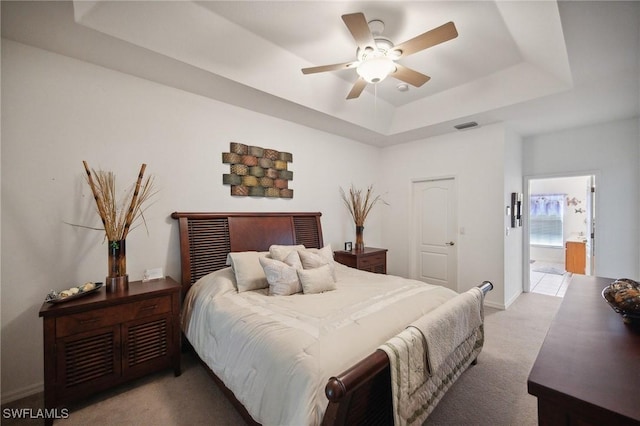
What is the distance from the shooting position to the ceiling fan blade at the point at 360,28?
Result: 177cm

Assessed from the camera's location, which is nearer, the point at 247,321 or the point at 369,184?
the point at 247,321

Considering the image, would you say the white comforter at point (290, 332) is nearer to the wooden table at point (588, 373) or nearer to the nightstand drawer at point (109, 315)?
the nightstand drawer at point (109, 315)

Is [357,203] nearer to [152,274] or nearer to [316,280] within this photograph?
[316,280]

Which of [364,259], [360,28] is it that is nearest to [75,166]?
[360,28]

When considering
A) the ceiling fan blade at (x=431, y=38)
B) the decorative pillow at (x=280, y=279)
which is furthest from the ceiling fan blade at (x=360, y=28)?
the decorative pillow at (x=280, y=279)

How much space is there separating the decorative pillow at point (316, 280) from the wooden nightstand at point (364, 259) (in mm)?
1462

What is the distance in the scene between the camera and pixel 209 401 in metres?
2.03

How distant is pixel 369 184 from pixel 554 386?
172 inches

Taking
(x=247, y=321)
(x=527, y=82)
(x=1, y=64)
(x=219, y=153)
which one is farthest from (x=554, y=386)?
(x=1, y=64)

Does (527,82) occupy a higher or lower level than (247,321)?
higher

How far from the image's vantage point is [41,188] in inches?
85.2

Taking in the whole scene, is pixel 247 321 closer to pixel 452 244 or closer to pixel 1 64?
pixel 1 64

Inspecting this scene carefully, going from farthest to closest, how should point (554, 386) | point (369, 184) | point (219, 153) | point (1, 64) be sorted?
point (369, 184), point (219, 153), point (1, 64), point (554, 386)

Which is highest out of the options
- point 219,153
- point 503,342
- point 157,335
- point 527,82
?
point 527,82
